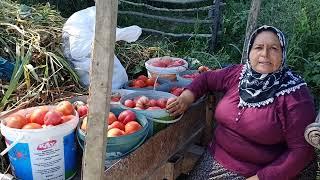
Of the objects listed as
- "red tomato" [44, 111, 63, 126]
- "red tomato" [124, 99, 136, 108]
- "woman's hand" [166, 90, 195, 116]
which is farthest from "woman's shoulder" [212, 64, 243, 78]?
"red tomato" [44, 111, 63, 126]

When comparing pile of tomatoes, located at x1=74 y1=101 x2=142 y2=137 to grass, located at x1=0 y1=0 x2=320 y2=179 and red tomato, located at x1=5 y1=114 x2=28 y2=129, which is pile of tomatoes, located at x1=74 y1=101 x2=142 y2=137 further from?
grass, located at x1=0 y1=0 x2=320 y2=179

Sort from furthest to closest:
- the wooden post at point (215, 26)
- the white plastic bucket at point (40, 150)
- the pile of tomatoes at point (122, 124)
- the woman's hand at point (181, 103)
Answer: the wooden post at point (215, 26) < the woman's hand at point (181, 103) < the pile of tomatoes at point (122, 124) < the white plastic bucket at point (40, 150)

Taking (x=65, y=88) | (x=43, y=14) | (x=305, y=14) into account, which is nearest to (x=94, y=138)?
(x=65, y=88)

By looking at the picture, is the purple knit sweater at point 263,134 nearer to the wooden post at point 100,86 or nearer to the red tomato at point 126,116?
the red tomato at point 126,116

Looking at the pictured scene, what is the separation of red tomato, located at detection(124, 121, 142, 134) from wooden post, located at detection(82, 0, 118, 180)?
609 mm

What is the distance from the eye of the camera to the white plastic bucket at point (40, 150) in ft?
6.31

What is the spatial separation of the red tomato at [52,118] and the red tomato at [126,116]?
0.39 m

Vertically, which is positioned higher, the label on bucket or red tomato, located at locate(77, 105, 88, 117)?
red tomato, located at locate(77, 105, 88, 117)

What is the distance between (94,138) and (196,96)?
4.28 feet

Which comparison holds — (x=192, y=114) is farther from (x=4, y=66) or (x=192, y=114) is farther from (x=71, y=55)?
(x=4, y=66)

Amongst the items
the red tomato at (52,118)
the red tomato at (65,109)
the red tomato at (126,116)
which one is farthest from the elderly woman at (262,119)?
the red tomato at (52,118)

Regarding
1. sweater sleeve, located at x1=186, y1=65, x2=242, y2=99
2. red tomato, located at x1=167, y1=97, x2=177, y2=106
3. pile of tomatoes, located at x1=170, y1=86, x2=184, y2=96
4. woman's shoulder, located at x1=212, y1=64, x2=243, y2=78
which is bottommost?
pile of tomatoes, located at x1=170, y1=86, x2=184, y2=96

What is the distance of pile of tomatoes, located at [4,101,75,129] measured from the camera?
202 centimetres

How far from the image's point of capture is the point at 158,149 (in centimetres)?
245
